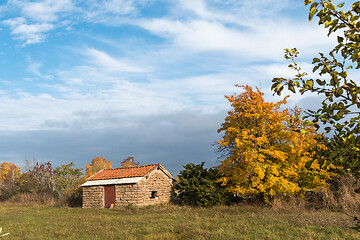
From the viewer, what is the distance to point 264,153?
23.6m

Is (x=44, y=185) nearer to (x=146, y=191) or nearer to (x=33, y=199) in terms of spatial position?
(x=33, y=199)

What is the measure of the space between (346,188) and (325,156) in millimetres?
20587

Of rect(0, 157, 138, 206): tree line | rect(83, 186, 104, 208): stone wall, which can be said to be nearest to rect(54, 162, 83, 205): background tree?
rect(0, 157, 138, 206): tree line

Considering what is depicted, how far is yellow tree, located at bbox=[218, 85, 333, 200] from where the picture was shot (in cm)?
2269

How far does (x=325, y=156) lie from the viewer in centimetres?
332

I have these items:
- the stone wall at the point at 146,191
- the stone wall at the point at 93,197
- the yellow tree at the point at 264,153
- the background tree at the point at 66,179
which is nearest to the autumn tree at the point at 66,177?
the background tree at the point at 66,179

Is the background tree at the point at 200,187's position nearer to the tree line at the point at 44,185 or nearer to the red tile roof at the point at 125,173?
the red tile roof at the point at 125,173

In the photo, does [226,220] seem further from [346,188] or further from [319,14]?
[319,14]

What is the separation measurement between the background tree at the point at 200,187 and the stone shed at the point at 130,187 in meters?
2.53

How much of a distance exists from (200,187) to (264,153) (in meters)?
6.73

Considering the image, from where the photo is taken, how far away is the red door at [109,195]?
2991 cm

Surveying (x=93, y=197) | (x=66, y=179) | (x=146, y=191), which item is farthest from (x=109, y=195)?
(x=66, y=179)

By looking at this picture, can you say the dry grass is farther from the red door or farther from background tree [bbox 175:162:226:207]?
background tree [bbox 175:162:226:207]

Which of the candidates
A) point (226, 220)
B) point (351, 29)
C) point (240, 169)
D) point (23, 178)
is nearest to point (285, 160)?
point (240, 169)
